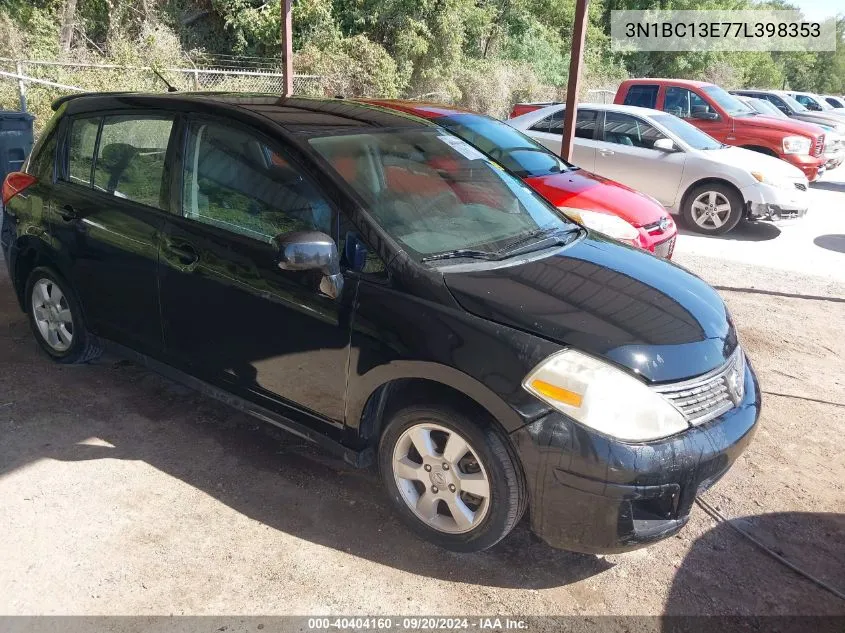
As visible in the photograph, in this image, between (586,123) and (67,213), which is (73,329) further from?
(586,123)

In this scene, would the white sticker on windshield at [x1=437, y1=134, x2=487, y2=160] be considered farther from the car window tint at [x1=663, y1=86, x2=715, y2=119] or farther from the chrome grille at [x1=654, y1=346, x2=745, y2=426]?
the car window tint at [x1=663, y1=86, x2=715, y2=119]

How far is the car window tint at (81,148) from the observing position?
13.2ft

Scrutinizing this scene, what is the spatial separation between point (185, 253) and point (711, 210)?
756cm

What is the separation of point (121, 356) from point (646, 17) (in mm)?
34765

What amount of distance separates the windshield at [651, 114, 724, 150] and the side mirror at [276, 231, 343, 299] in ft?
25.3

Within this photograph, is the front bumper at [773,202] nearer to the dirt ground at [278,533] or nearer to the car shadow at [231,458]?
the dirt ground at [278,533]

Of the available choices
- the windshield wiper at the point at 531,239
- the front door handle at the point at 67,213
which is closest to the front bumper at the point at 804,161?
the windshield wiper at the point at 531,239

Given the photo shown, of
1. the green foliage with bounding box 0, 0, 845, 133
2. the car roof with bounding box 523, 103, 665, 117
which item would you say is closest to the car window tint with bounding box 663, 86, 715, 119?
the car roof with bounding box 523, 103, 665, 117

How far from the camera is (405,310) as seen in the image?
282 cm

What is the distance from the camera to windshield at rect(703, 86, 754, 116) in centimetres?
1185

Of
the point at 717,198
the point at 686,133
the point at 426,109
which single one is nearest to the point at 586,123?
the point at 686,133

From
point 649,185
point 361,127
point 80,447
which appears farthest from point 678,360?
Answer: point 649,185

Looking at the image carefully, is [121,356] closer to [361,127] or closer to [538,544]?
[361,127]

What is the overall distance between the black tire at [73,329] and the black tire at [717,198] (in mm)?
7540
